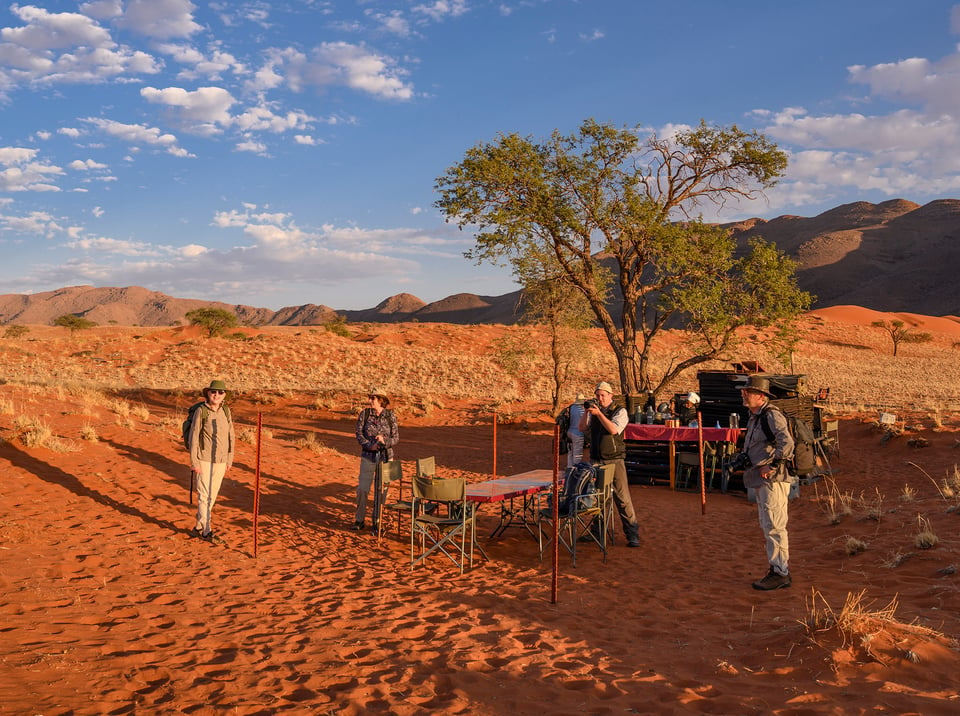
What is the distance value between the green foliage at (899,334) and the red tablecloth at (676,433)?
4804cm

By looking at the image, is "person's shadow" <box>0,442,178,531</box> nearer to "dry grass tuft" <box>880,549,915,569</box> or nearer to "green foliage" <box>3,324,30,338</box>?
"dry grass tuft" <box>880,549,915,569</box>

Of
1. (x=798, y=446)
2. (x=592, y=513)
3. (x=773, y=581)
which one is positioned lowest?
(x=773, y=581)

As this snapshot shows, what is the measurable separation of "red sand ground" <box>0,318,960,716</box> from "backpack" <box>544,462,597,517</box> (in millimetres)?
722

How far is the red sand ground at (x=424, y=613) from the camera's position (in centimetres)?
462

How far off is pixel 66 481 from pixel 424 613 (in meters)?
7.67

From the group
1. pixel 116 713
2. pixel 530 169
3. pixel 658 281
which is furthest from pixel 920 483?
pixel 116 713

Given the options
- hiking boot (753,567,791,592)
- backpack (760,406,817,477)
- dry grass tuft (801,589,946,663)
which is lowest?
hiking boot (753,567,791,592)

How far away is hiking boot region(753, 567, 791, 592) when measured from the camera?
7189 millimetres

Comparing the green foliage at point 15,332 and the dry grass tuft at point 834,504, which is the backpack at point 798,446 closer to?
the dry grass tuft at point 834,504

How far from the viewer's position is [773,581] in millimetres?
7223

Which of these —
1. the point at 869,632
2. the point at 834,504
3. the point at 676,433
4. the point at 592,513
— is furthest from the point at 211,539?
the point at 834,504

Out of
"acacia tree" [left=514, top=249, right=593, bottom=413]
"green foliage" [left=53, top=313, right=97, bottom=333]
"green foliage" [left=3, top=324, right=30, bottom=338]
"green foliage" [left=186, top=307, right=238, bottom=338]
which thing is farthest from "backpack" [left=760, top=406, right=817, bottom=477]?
"green foliage" [left=53, top=313, right=97, bottom=333]

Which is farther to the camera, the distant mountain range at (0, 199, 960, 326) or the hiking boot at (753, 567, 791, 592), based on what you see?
the distant mountain range at (0, 199, 960, 326)

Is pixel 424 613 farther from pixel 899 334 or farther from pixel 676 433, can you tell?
pixel 899 334
